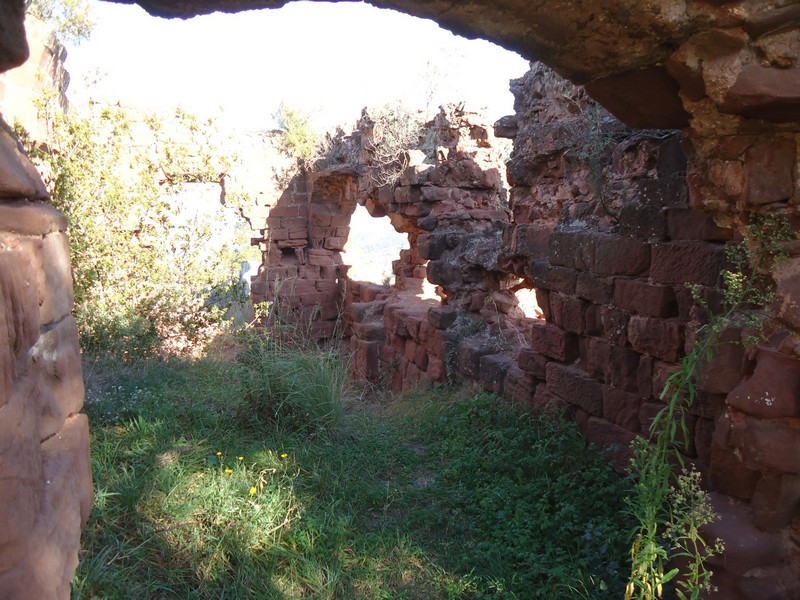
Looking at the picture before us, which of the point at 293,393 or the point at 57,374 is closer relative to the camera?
the point at 57,374

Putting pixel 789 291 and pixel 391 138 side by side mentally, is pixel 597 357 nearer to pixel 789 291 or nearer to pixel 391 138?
pixel 789 291

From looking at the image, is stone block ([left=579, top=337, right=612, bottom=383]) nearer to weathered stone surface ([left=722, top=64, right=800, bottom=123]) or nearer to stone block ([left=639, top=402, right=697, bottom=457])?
stone block ([left=639, top=402, right=697, bottom=457])

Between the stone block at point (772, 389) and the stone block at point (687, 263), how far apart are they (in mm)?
1007

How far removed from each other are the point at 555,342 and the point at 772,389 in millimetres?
2550

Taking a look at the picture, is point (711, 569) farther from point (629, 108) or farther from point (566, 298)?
point (566, 298)

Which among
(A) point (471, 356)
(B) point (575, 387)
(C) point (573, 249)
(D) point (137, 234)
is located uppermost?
(C) point (573, 249)

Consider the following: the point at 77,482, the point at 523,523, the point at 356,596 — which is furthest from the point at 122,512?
the point at 523,523

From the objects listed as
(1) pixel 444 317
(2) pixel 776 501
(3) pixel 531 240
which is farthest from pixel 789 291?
(1) pixel 444 317

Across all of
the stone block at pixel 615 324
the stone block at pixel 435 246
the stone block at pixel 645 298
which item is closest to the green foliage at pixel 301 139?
the stone block at pixel 435 246

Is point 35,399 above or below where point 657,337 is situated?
above

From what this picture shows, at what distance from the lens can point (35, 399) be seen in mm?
1689

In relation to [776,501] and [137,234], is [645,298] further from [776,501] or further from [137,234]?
[137,234]

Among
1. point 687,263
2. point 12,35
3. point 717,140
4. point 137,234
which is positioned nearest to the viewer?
point 12,35

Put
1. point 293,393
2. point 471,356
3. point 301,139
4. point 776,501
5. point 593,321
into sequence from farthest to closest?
point 301,139 → point 471,356 → point 293,393 → point 593,321 → point 776,501
